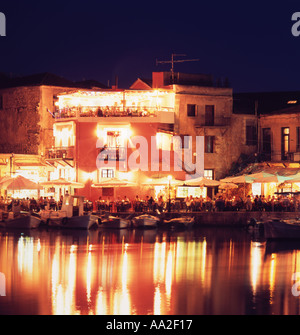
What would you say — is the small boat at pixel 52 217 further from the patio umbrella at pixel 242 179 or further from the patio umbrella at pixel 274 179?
the patio umbrella at pixel 274 179

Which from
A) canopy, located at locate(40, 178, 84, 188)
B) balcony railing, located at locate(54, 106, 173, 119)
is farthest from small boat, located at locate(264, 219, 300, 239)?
balcony railing, located at locate(54, 106, 173, 119)

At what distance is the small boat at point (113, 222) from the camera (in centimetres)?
4847

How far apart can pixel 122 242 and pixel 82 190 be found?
1576cm

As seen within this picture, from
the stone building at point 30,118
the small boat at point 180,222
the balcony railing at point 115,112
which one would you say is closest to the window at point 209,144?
the balcony railing at point 115,112

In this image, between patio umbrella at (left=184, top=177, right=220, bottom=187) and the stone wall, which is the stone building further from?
patio umbrella at (left=184, top=177, right=220, bottom=187)

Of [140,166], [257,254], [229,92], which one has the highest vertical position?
[229,92]

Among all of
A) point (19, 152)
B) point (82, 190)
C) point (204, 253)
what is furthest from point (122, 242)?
point (19, 152)

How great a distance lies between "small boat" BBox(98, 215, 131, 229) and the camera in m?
48.5

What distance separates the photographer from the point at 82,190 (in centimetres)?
5656

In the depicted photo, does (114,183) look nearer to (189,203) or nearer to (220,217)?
(189,203)

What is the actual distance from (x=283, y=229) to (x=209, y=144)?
740 inches

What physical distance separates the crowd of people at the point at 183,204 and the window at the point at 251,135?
7.59 meters

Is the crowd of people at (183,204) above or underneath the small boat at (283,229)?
above

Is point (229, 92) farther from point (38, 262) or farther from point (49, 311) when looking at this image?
point (49, 311)
